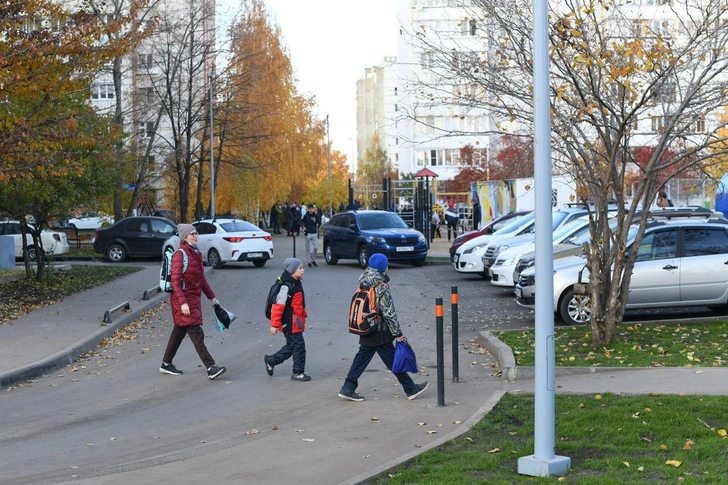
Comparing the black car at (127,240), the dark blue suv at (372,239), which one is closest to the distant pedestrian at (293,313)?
the dark blue suv at (372,239)

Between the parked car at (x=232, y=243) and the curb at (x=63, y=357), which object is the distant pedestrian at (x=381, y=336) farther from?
the parked car at (x=232, y=243)

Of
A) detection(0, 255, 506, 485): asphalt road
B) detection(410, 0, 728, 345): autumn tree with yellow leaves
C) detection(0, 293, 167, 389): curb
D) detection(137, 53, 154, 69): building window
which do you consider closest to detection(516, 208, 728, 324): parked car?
detection(0, 255, 506, 485): asphalt road

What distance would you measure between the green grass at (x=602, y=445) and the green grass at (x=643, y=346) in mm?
2347

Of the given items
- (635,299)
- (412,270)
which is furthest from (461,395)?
(412,270)

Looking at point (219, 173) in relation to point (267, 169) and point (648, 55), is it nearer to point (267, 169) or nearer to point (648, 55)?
point (267, 169)

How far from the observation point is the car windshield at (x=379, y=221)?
29.5m

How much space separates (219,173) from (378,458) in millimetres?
46659

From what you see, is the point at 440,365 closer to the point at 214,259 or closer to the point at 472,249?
the point at 472,249

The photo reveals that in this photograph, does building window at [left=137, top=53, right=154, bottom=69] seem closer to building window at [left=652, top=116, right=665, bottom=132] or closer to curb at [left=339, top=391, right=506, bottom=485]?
A: building window at [left=652, top=116, right=665, bottom=132]

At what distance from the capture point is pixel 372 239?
28391 mm

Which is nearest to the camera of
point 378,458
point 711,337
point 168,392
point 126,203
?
point 378,458

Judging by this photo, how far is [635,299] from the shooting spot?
Answer: 15.3m

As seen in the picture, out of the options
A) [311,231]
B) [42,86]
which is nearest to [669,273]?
[42,86]

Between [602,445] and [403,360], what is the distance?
2.73 metres
